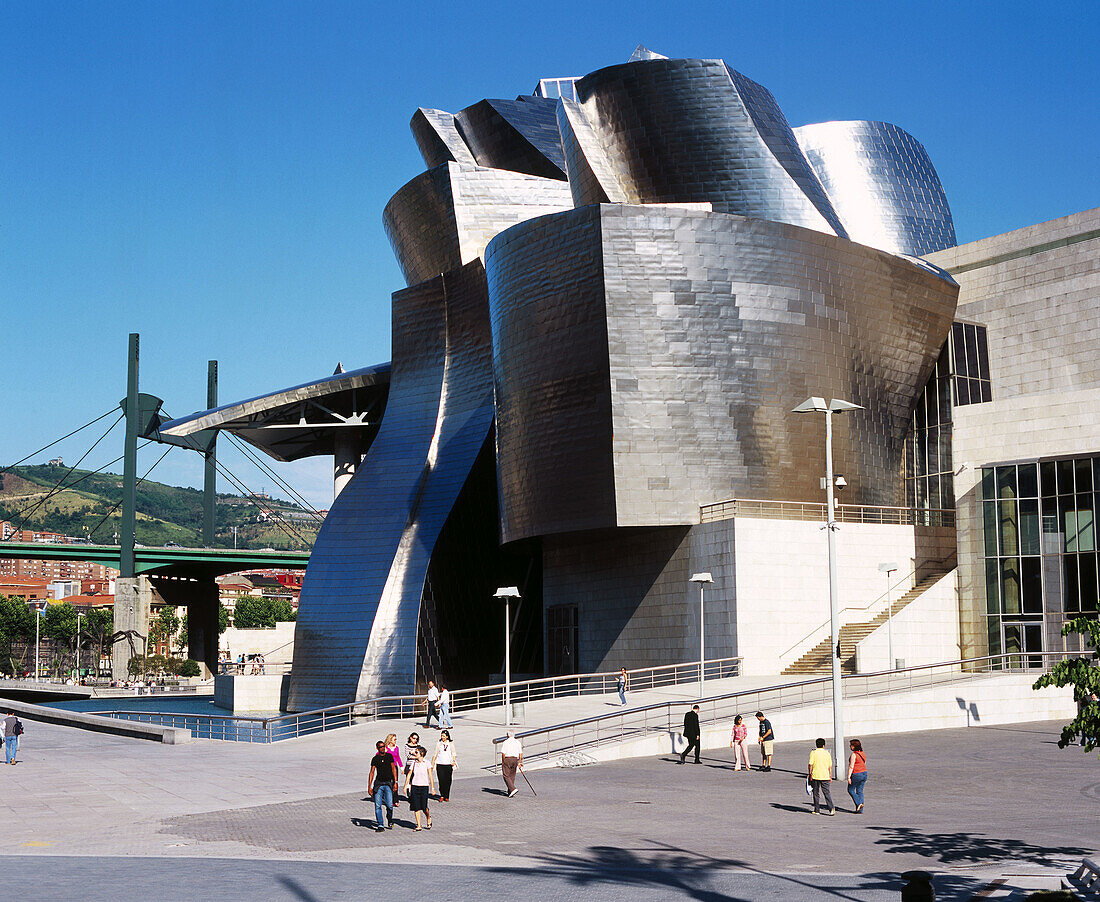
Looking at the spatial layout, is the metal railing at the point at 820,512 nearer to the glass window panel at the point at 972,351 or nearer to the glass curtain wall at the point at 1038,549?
the glass curtain wall at the point at 1038,549

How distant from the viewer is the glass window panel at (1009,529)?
36.4 m

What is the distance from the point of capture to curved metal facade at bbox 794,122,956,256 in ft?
181

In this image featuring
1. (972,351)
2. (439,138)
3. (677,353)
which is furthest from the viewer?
(439,138)

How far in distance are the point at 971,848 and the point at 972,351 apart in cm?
3316

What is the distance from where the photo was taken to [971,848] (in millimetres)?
13406

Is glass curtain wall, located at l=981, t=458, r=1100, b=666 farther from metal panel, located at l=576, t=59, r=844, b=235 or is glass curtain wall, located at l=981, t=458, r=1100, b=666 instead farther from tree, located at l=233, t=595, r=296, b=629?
tree, located at l=233, t=595, r=296, b=629

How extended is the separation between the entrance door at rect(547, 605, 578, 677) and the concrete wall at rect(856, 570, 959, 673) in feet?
39.6

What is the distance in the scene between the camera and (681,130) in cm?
4344

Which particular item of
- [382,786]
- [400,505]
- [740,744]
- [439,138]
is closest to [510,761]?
[382,786]

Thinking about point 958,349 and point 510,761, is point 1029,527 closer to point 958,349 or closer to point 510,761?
point 958,349

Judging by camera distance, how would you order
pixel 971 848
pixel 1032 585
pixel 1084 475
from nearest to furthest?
pixel 971 848, pixel 1084 475, pixel 1032 585

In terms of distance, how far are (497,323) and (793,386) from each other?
33.7 feet

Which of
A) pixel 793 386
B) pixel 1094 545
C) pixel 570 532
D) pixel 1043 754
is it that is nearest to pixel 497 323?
pixel 570 532

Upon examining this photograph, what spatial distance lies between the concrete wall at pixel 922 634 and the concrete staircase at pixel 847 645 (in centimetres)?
32
